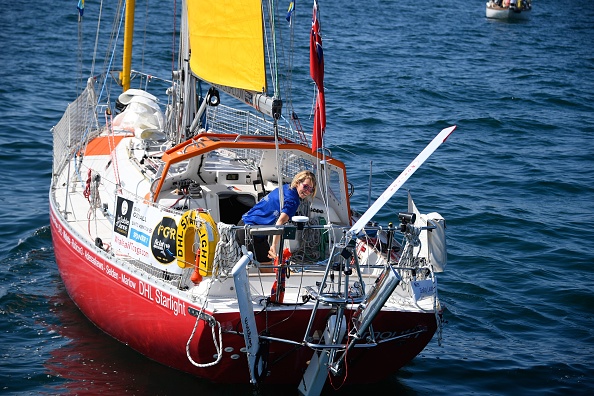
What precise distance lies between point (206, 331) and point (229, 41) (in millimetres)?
3758

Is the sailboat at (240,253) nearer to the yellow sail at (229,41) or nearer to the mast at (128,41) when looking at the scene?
the yellow sail at (229,41)

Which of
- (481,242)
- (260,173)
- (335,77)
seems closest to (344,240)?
(260,173)

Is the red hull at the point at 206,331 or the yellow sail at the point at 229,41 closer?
Result: the red hull at the point at 206,331

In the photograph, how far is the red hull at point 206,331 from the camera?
9672 mm

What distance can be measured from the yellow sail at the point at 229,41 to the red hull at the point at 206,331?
270 centimetres

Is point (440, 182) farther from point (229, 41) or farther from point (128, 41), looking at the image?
point (229, 41)

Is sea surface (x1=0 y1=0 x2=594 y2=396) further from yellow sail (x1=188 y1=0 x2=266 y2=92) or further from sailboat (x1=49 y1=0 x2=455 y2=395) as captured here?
yellow sail (x1=188 y1=0 x2=266 y2=92)

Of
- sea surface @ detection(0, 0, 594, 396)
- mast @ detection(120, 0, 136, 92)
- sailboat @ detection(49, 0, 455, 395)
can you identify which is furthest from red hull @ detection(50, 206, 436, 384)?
mast @ detection(120, 0, 136, 92)

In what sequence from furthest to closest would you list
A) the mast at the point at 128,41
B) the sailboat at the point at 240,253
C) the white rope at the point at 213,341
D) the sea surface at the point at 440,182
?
A: the mast at the point at 128,41, the sea surface at the point at 440,182, the sailboat at the point at 240,253, the white rope at the point at 213,341

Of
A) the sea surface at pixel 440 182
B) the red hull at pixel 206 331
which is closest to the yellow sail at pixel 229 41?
the red hull at pixel 206 331

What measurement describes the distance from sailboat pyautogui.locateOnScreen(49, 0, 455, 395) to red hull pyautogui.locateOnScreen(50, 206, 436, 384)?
0.02 meters

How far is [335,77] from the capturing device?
1081 inches

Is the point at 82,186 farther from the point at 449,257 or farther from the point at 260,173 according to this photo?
the point at 449,257

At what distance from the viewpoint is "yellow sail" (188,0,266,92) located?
10938mm
